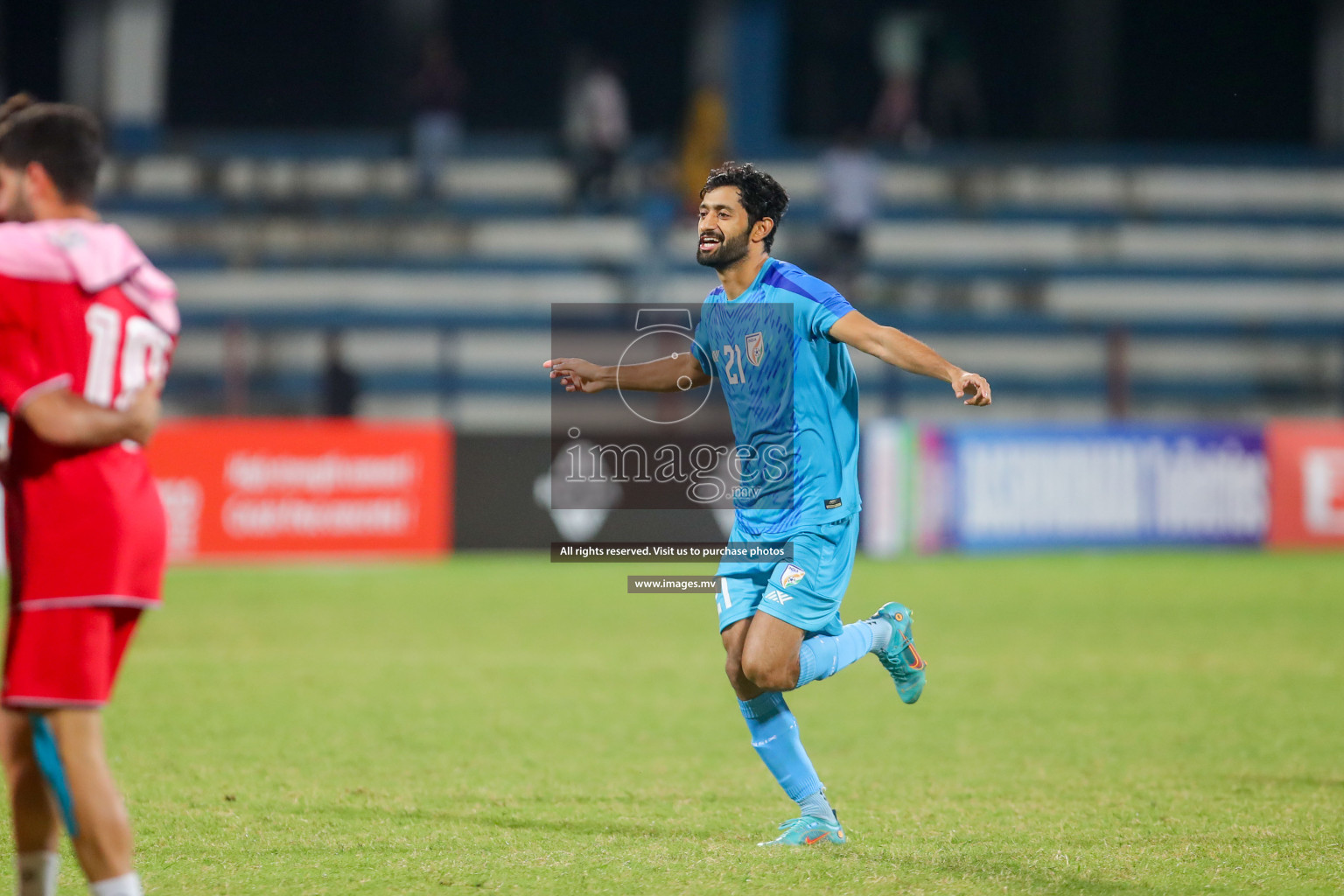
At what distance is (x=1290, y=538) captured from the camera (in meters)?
15.9

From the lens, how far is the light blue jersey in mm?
5172

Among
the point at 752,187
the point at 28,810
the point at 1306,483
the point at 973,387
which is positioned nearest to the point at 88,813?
the point at 28,810

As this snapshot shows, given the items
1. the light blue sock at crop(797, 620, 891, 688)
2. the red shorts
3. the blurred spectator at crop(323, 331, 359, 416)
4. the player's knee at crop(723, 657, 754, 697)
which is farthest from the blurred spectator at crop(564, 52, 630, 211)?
the red shorts

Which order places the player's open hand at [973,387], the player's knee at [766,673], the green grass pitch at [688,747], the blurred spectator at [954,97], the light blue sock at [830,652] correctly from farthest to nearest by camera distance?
the blurred spectator at [954,97]
the light blue sock at [830,652]
the player's knee at [766,673]
the green grass pitch at [688,747]
the player's open hand at [973,387]

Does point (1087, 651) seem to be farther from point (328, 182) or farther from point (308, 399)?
point (328, 182)

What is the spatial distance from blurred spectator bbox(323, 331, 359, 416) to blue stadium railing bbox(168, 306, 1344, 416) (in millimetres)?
111

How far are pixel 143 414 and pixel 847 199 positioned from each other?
17235 millimetres

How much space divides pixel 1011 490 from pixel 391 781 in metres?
10.3

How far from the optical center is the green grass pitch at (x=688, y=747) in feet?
16.1

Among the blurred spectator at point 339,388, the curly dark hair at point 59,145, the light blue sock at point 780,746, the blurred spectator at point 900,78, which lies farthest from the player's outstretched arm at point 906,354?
the blurred spectator at point 900,78

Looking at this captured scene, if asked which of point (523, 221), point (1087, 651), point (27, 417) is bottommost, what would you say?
point (1087, 651)

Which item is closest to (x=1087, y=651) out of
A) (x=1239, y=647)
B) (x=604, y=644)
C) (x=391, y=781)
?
(x=1239, y=647)

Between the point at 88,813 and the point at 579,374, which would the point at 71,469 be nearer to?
the point at 88,813

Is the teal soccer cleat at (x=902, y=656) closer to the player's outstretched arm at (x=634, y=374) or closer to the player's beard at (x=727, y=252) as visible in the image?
the player's outstretched arm at (x=634, y=374)
